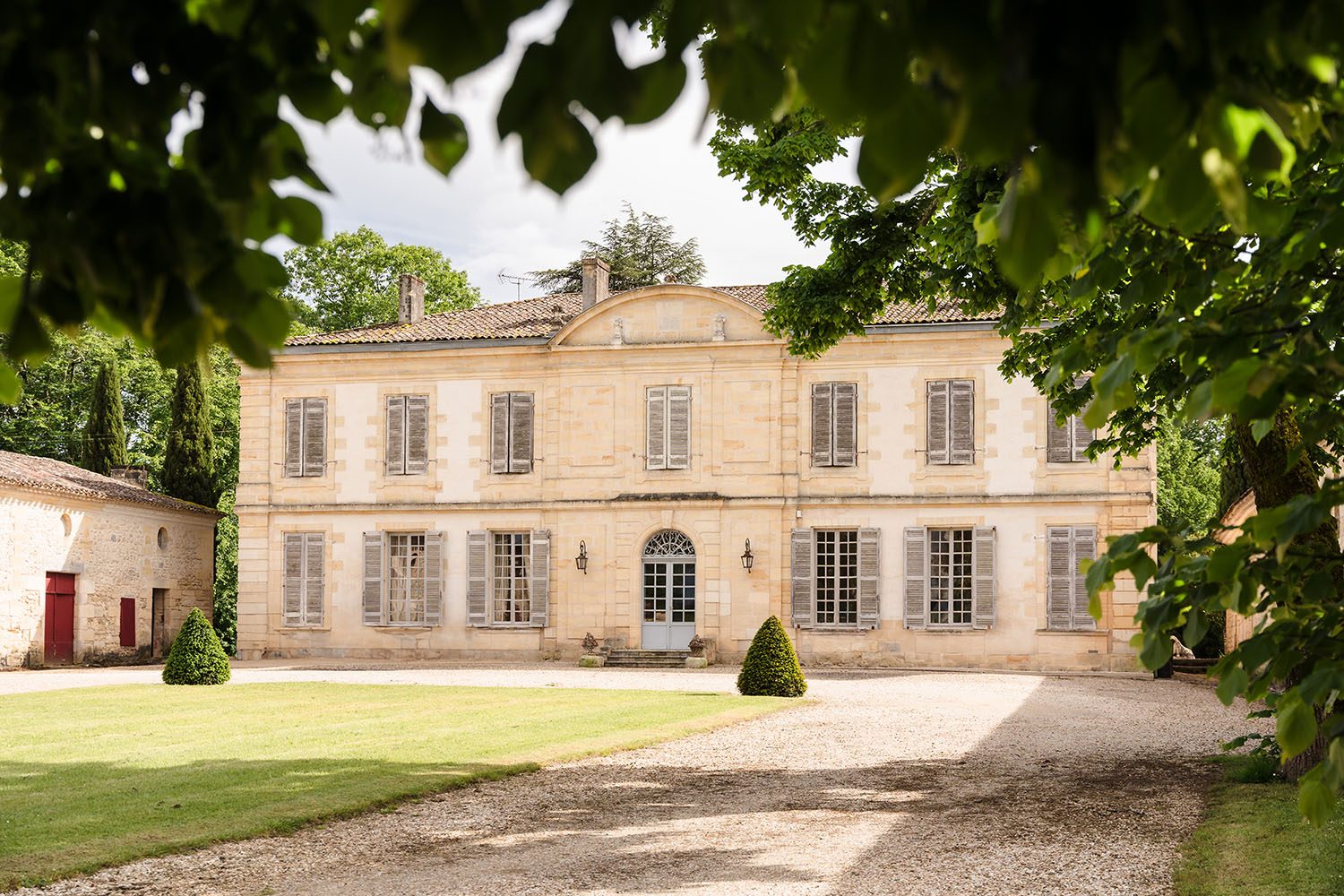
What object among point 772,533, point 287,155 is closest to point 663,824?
point 287,155

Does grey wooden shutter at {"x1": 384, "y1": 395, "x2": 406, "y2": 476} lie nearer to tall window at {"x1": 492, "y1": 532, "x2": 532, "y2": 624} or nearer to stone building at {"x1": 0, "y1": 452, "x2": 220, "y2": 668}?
tall window at {"x1": 492, "y1": 532, "x2": 532, "y2": 624}

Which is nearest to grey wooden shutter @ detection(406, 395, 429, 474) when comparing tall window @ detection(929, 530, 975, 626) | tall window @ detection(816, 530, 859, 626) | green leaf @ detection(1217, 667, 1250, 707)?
tall window @ detection(816, 530, 859, 626)

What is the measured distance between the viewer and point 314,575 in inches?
1021

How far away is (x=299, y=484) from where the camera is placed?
26.1 m

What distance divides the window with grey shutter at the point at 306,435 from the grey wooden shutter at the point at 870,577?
33.9 feet

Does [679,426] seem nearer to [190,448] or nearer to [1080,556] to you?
[1080,556]

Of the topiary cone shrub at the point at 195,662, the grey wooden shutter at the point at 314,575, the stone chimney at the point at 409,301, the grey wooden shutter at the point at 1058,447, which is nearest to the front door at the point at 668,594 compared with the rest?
the grey wooden shutter at the point at 314,575

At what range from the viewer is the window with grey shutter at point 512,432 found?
2542 centimetres

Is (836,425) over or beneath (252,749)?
over

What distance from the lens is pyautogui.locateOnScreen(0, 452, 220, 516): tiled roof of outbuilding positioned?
23.8m

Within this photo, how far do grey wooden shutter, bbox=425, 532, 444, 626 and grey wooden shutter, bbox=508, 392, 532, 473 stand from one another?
196 cm

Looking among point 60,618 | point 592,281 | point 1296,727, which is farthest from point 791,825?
point 60,618

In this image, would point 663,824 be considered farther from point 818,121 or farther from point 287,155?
point 287,155

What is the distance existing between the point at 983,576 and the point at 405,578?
35.0 feet
